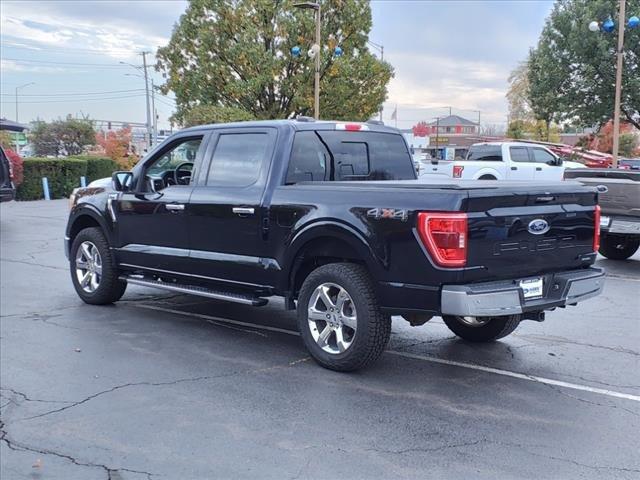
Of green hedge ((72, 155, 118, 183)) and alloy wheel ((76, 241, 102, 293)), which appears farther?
green hedge ((72, 155, 118, 183))

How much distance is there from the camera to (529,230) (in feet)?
15.9

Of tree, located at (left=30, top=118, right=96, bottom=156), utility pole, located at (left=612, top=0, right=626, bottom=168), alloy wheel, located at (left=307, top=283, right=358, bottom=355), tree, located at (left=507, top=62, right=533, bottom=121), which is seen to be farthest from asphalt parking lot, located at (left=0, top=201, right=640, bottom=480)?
tree, located at (left=507, top=62, right=533, bottom=121)

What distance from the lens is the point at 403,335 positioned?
6465 mm

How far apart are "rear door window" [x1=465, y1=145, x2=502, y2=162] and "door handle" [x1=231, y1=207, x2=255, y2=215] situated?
17.0 m

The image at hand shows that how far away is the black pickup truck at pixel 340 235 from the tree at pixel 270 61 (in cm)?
2055

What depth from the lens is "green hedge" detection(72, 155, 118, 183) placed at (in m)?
25.4

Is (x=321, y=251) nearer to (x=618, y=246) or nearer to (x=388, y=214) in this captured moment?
(x=388, y=214)

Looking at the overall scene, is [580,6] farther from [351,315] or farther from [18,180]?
[351,315]

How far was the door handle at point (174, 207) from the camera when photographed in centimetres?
640

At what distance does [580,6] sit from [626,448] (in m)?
28.5

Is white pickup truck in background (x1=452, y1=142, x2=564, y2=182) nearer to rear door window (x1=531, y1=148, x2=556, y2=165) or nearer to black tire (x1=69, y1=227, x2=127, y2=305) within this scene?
rear door window (x1=531, y1=148, x2=556, y2=165)

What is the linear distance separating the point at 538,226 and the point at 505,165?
16.7 meters

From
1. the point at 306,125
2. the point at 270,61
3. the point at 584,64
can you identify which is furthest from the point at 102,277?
the point at 584,64

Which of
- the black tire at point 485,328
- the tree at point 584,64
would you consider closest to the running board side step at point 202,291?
the black tire at point 485,328
